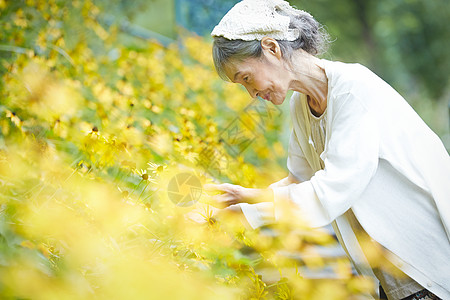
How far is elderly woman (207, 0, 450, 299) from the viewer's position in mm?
1534

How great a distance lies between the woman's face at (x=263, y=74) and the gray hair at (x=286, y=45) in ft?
0.07

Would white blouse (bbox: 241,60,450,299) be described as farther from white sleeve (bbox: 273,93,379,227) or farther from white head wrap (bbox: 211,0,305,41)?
white head wrap (bbox: 211,0,305,41)

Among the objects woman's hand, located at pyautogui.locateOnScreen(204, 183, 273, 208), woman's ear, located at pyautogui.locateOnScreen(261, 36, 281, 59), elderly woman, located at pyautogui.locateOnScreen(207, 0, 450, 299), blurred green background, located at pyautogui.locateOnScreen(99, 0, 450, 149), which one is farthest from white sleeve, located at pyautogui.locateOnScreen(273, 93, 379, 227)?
blurred green background, located at pyautogui.locateOnScreen(99, 0, 450, 149)

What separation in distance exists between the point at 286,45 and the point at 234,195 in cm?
50

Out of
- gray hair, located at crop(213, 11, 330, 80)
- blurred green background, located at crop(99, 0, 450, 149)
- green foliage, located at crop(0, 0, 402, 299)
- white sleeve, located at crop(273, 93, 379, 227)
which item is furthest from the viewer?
blurred green background, located at crop(99, 0, 450, 149)

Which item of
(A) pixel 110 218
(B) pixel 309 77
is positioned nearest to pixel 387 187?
(B) pixel 309 77

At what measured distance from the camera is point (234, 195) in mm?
1689

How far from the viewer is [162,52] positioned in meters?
5.33

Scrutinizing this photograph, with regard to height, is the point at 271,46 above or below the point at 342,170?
above

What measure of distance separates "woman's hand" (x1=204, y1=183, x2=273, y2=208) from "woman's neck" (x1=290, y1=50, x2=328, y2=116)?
1.17ft

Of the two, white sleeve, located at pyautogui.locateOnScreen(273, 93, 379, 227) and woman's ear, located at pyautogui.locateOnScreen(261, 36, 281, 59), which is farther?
woman's ear, located at pyautogui.locateOnScreen(261, 36, 281, 59)

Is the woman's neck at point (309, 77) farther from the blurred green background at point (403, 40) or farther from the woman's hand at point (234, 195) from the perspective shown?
the blurred green background at point (403, 40)

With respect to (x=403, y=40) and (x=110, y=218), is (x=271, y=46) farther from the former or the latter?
(x=403, y=40)

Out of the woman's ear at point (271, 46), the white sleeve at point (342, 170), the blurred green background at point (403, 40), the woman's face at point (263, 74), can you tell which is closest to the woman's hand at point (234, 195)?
the white sleeve at point (342, 170)
